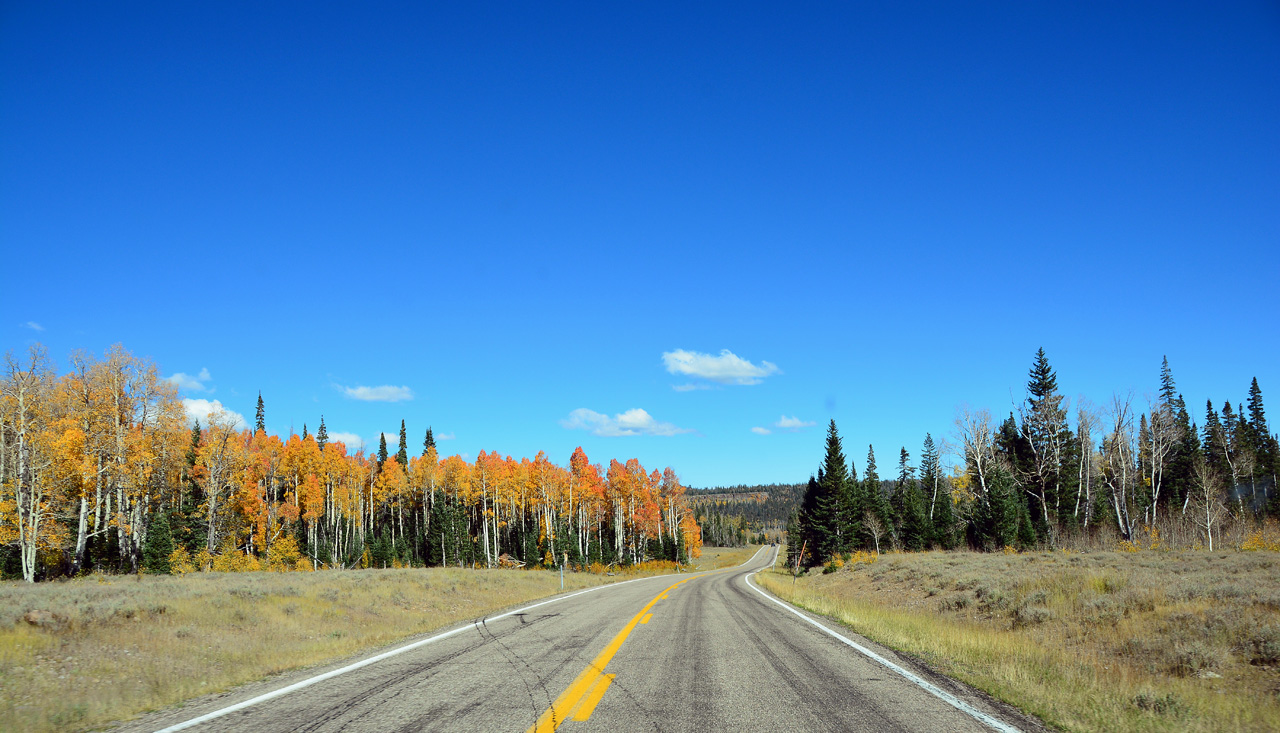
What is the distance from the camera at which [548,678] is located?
7.05m

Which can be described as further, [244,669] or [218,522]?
Result: [218,522]

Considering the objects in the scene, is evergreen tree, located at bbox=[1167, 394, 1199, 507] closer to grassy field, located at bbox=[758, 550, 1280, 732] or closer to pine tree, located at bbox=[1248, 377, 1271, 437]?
pine tree, located at bbox=[1248, 377, 1271, 437]

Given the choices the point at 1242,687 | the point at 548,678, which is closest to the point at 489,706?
the point at 548,678

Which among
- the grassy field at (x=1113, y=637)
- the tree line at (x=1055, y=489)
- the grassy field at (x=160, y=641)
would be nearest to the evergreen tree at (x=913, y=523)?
the tree line at (x=1055, y=489)

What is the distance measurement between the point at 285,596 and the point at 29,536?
22268 mm

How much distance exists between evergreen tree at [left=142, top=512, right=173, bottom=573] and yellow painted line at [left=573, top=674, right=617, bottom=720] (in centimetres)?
4266

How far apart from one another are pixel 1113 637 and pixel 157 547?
156ft

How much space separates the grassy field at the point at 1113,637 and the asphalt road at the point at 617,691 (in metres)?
0.80

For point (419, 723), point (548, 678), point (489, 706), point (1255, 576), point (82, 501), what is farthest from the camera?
point (82, 501)

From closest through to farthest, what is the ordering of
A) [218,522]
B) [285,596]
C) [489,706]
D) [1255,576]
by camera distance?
[489,706] < [1255,576] < [285,596] < [218,522]

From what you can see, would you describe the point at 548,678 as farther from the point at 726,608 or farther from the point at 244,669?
the point at 726,608

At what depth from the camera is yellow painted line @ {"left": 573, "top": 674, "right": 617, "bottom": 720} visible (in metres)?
5.45

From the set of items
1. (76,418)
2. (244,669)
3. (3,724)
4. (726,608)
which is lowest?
(726,608)

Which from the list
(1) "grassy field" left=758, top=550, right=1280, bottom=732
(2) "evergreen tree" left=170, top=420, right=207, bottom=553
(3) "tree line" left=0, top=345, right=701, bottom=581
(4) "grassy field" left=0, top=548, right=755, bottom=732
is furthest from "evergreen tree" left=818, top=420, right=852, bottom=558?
(2) "evergreen tree" left=170, top=420, right=207, bottom=553
